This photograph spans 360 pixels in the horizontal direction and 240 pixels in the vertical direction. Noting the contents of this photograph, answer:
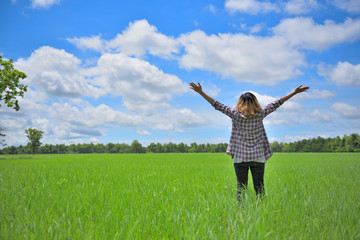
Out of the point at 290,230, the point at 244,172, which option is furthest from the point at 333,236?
the point at 244,172

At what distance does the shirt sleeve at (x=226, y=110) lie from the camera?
14.3ft

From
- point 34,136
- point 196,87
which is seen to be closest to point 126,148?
point 34,136

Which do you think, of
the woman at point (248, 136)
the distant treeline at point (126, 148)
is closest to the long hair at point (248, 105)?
the woman at point (248, 136)

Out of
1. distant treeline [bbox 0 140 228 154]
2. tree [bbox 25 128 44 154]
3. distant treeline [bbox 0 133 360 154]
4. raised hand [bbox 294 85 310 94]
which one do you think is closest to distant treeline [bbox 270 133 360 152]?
distant treeline [bbox 0 133 360 154]

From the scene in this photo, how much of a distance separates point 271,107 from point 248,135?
743mm

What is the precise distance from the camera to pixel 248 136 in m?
4.40

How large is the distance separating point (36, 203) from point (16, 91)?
94.0ft

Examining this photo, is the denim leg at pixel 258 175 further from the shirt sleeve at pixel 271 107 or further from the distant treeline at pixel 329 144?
the distant treeline at pixel 329 144

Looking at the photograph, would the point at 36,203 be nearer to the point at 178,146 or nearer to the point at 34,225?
the point at 34,225

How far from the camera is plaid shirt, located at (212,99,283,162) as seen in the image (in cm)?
430

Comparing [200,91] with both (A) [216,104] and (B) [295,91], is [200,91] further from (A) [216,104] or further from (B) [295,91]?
(B) [295,91]

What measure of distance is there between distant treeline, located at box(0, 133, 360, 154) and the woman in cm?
9088

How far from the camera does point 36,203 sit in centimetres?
444

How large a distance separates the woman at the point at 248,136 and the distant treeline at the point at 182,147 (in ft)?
298
